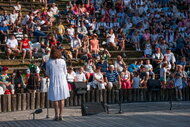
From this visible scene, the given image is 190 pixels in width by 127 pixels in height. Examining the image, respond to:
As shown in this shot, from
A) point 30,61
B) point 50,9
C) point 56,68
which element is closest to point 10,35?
point 30,61

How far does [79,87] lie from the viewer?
16.0 m

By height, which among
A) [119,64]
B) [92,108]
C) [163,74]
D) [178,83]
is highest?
[119,64]

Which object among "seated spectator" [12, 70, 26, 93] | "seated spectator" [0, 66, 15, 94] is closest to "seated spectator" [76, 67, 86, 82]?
"seated spectator" [12, 70, 26, 93]

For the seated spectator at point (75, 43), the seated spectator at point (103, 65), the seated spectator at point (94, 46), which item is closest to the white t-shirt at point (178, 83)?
the seated spectator at point (103, 65)

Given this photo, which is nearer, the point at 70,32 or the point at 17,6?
the point at 70,32

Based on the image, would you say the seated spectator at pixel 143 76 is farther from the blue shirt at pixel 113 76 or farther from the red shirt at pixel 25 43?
the red shirt at pixel 25 43

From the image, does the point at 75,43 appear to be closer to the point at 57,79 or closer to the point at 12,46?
the point at 12,46

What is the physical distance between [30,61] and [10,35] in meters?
1.53

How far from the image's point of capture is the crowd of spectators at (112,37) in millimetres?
19281

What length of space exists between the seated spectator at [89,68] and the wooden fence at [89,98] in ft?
5.47

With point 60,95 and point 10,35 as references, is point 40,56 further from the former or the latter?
point 60,95

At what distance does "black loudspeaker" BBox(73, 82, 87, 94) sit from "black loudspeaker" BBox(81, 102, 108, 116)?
367 centimetres

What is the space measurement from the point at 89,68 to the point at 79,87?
3.26 metres

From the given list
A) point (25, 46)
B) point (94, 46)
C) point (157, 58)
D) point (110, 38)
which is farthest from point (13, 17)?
point (157, 58)
